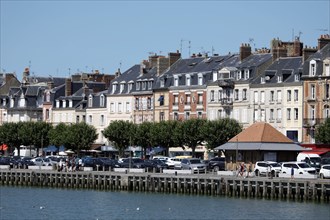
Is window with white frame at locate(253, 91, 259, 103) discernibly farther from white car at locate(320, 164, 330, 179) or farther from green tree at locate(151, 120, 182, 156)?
white car at locate(320, 164, 330, 179)

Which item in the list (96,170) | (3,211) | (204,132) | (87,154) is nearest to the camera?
(3,211)

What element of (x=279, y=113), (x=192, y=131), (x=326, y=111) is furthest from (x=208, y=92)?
(x=326, y=111)

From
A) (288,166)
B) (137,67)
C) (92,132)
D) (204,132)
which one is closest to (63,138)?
(92,132)

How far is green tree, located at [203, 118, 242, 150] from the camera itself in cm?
12456

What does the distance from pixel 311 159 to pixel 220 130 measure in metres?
21.6

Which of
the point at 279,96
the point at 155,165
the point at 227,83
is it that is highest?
the point at 227,83

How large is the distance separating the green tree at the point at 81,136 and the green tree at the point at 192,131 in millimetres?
18608

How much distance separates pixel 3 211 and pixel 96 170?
28455mm

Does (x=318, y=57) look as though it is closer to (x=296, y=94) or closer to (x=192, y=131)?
(x=296, y=94)

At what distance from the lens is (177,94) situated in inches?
5448

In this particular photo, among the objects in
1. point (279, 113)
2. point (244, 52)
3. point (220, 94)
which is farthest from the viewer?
point (244, 52)

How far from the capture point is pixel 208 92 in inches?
5266

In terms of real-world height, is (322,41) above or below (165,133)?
above

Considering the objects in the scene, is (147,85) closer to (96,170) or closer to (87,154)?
(87,154)
